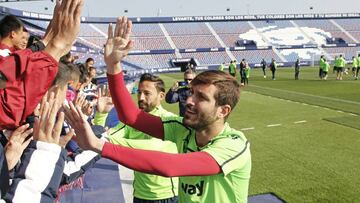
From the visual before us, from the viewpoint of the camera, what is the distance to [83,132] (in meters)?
2.03

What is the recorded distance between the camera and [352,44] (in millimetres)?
53906

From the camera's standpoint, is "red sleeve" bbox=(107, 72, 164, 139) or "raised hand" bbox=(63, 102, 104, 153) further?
"red sleeve" bbox=(107, 72, 164, 139)

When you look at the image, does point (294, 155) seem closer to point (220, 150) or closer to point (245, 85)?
point (220, 150)

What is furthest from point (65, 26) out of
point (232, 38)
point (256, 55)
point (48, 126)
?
point (232, 38)

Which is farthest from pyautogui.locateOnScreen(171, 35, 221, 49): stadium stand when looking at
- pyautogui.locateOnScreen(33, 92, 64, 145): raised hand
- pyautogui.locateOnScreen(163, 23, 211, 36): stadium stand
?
pyautogui.locateOnScreen(33, 92, 64, 145): raised hand

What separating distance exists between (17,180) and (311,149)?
733cm

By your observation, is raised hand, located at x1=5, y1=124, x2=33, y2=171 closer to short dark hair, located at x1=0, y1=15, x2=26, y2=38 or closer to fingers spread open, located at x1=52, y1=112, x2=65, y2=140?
fingers spread open, located at x1=52, y1=112, x2=65, y2=140

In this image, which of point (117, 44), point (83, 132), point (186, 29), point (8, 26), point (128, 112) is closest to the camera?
point (83, 132)

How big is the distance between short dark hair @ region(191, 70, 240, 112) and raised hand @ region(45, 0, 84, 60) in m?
0.87

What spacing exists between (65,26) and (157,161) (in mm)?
909

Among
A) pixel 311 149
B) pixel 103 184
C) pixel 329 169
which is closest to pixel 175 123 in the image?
pixel 103 184

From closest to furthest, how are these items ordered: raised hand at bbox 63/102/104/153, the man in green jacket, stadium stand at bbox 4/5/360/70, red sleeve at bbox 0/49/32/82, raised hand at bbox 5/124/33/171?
1. red sleeve at bbox 0/49/32/82
2. raised hand at bbox 63/102/104/153
3. raised hand at bbox 5/124/33/171
4. the man in green jacket
5. stadium stand at bbox 4/5/360/70

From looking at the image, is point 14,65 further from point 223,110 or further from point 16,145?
point 223,110

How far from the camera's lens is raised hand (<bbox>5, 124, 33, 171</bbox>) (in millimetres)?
2164
